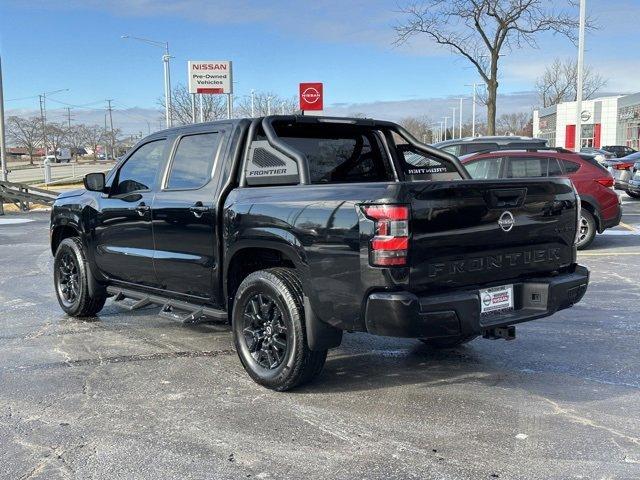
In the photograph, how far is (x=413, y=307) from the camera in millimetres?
3705

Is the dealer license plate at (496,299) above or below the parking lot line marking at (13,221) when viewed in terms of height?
above

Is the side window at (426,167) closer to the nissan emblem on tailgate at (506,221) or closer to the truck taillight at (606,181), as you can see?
the nissan emblem on tailgate at (506,221)

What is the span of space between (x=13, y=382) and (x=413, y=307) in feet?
10.1

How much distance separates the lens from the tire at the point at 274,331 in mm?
4277

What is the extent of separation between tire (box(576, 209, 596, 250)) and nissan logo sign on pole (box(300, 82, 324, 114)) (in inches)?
654

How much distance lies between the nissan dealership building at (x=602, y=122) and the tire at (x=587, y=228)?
55.2 m

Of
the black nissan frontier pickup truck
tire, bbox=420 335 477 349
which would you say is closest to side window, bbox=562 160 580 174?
the black nissan frontier pickup truck

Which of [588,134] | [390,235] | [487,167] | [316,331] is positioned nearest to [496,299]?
[390,235]

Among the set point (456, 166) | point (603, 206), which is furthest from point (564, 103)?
point (456, 166)

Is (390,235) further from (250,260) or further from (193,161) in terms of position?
(193,161)

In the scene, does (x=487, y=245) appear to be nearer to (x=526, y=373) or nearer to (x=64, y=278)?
(x=526, y=373)

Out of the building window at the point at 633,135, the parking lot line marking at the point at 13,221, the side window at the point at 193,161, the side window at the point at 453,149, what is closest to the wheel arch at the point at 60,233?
the side window at the point at 193,161

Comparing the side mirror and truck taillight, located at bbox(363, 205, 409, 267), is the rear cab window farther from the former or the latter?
the side mirror

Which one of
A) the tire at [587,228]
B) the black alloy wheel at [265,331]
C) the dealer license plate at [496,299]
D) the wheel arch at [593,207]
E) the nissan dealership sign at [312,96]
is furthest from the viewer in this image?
the nissan dealership sign at [312,96]
